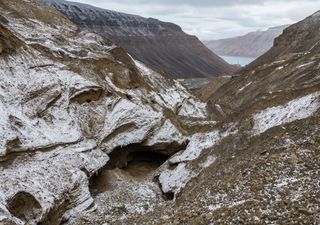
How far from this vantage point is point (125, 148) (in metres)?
25.7

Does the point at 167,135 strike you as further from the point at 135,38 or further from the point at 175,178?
the point at 135,38

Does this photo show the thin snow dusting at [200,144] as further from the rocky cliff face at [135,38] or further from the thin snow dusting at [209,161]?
the rocky cliff face at [135,38]

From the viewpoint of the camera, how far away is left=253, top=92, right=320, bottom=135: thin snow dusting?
68.3ft

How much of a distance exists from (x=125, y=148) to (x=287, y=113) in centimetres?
959

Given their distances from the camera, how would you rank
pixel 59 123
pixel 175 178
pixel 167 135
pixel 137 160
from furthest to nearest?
pixel 137 160, pixel 167 135, pixel 59 123, pixel 175 178

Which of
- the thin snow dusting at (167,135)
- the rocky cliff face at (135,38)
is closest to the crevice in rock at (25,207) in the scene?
the thin snow dusting at (167,135)

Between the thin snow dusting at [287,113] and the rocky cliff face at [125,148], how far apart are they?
72mm

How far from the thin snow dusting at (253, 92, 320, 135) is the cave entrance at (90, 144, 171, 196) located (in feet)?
22.6

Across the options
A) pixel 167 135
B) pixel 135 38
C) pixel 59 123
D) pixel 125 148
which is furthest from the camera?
pixel 135 38

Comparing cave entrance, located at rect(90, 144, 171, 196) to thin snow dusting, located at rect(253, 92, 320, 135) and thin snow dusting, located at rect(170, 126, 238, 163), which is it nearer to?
thin snow dusting, located at rect(170, 126, 238, 163)

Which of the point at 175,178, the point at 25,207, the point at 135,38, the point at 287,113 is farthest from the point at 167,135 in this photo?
the point at 135,38

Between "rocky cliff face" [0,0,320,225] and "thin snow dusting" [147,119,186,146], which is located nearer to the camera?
"rocky cliff face" [0,0,320,225]

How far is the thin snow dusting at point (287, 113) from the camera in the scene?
20.8 meters

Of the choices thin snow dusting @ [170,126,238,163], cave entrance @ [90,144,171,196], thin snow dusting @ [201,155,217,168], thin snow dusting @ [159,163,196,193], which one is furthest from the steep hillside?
cave entrance @ [90,144,171,196]
